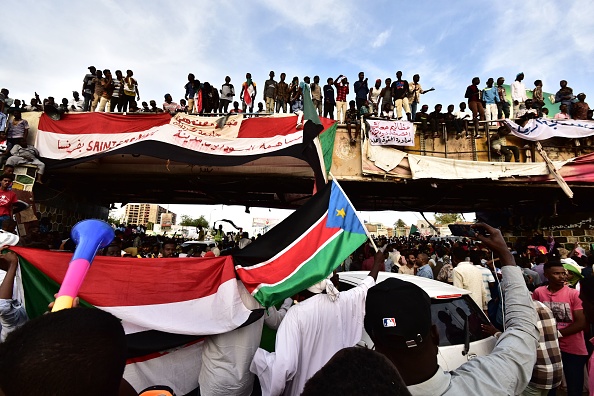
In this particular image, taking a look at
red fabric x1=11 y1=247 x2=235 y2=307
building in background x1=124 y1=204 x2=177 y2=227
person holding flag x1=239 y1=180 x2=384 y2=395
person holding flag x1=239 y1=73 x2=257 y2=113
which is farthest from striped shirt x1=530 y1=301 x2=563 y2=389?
building in background x1=124 y1=204 x2=177 y2=227

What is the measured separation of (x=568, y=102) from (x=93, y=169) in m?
15.3

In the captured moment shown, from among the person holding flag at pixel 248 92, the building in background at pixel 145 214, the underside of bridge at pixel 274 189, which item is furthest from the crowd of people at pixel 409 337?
the building in background at pixel 145 214

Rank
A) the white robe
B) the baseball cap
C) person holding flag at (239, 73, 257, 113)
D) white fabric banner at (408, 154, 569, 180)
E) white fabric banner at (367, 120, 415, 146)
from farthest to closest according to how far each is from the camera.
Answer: person holding flag at (239, 73, 257, 113)
white fabric banner at (367, 120, 415, 146)
white fabric banner at (408, 154, 569, 180)
the white robe
the baseball cap

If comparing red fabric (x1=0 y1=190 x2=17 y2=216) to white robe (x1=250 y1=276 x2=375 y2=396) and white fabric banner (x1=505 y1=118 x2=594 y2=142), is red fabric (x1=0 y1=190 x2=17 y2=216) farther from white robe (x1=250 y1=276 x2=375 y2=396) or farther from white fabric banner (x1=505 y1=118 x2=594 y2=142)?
white fabric banner (x1=505 y1=118 x2=594 y2=142)

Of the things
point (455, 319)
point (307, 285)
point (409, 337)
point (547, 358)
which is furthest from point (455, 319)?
point (409, 337)

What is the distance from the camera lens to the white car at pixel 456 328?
9.65 feet

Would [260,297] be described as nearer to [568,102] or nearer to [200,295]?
[200,295]

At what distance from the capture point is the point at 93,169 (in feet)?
28.7

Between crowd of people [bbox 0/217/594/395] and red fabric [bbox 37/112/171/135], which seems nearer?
crowd of people [bbox 0/217/594/395]

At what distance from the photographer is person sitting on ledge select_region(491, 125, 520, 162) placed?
9.86 m

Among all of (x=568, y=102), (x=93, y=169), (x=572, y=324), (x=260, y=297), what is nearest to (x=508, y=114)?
(x=568, y=102)

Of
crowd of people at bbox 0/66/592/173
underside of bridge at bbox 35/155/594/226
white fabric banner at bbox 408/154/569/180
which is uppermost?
crowd of people at bbox 0/66/592/173

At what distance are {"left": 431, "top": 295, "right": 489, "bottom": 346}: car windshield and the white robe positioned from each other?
2.99 feet

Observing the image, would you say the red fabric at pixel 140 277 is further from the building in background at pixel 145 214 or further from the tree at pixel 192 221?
the building in background at pixel 145 214
